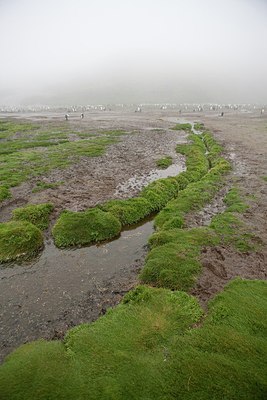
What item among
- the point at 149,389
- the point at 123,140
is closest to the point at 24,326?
the point at 149,389

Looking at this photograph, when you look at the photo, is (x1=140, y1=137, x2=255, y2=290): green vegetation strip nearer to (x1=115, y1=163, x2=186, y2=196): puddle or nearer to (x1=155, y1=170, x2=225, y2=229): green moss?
(x1=155, y1=170, x2=225, y2=229): green moss

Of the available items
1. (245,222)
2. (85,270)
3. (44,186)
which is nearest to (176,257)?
(85,270)

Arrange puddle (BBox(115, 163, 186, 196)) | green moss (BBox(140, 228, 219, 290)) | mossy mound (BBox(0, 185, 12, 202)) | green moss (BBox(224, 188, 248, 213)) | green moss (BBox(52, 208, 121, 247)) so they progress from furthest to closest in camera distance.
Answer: puddle (BBox(115, 163, 186, 196))
mossy mound (BBox(0, 185, 12, 202))
green moss (BBox(224, 188, 248, 213))
green moss (BBox(52, 208, 121, 247))
green moss (BBox(140, 228, 219, 290))

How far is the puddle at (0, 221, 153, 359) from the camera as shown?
1380 centimetres

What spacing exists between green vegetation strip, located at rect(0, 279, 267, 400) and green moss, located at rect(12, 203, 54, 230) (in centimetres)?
1220

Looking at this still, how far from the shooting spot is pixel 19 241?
20.2 metres

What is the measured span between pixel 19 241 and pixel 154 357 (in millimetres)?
12943

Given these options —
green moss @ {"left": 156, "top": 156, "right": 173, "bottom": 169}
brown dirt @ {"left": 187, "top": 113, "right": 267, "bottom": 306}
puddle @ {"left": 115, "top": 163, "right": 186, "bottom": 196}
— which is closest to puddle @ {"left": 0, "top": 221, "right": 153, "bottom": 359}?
brown dirt @ {"left": 187, "top": 113, "right": 267, "bottom": 306}

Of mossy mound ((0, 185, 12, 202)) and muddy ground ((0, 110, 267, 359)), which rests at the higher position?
mossy mound ((0, 185, 12, 202))

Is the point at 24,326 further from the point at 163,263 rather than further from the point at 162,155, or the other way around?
the point at 162,155

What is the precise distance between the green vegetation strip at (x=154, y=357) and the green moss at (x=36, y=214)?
12.2m

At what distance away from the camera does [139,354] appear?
11.3m

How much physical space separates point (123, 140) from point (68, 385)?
166 feet

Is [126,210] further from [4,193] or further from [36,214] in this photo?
[4,193]
